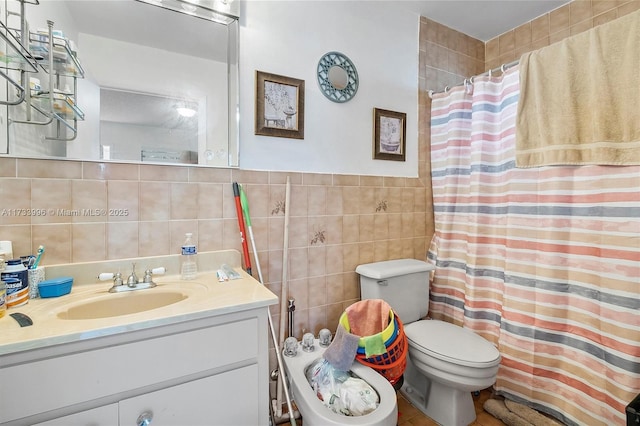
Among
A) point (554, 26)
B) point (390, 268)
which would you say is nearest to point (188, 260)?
point (390, 268)

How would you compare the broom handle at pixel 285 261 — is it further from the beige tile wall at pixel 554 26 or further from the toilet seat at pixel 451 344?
the beige tile wall at pixel 554 26

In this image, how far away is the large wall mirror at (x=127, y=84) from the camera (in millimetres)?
1042

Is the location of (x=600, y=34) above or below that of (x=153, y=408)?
above

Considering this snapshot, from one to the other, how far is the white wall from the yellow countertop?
613 mm

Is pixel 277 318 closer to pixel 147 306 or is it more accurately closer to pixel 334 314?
pixel 334 314

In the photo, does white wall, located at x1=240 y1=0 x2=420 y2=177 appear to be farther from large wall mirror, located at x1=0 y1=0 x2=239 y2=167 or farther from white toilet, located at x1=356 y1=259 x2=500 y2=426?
white toilet, located at x1=356 y1=259 x2=500 y2=426

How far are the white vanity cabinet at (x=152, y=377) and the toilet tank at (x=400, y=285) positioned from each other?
0.79 m

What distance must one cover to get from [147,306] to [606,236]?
1890 millimetres

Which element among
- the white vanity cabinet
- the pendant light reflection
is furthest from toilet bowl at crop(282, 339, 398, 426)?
the pendant light reflection

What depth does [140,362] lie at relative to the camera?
804 millimetres

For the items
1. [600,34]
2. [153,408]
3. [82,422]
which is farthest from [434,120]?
[82,422]

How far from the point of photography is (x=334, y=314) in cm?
166

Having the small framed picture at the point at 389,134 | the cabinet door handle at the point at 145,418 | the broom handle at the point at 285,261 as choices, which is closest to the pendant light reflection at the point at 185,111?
the broom handle at the point at 285,261

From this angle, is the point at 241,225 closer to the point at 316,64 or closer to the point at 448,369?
the point at 316,64
